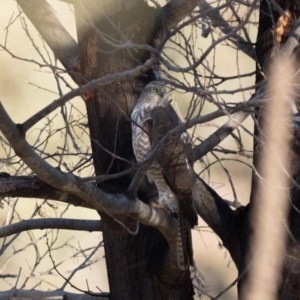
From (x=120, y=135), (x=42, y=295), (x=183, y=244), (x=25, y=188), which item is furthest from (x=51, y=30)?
(x=42, y=295)

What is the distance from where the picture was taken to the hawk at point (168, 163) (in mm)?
3340

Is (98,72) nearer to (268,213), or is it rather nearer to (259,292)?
(268,213)

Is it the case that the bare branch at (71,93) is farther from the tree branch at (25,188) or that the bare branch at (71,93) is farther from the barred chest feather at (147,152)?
the barred chest feather at (147,152)

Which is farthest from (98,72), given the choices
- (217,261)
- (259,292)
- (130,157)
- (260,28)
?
(217,261)

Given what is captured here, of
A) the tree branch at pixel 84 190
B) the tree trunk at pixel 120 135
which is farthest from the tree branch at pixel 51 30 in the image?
the tree branch at pixel 84 190

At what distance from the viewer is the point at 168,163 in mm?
3469

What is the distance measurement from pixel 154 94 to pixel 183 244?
92 centimetres

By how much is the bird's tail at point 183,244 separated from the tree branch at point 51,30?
102 cm

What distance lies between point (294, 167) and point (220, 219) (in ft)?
1.56

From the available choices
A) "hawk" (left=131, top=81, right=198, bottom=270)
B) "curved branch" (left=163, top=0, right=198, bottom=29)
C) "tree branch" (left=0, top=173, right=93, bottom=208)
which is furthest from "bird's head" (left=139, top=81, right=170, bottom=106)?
"tree branch" (left=0, top=173, right=93, bottom=208)

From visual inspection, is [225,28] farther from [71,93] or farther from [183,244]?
[71,93]

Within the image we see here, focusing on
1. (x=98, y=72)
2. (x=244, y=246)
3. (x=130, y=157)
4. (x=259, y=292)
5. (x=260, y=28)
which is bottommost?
(x=259, y=292)

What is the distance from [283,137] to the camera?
3232 millimetres

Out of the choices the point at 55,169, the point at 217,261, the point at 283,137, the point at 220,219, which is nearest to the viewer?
the point at 55,169
